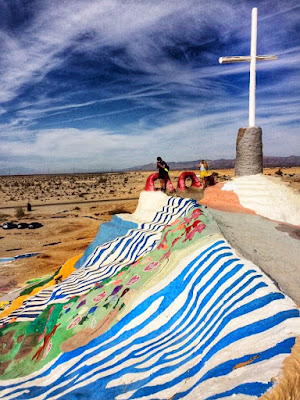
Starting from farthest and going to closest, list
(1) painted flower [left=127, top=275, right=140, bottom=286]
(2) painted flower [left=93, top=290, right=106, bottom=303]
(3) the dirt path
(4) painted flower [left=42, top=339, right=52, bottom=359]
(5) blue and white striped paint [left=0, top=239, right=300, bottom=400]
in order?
1. (2) painted flower [left=93, top=290, right=106, bottom=303]
2. (1) painted flower [left=127, top=275, right=140, bottom=286]
3. (4) painted flower [left=42, top=339, right=52, bottom=359]
4. (3) the dirt path
5. (5) blue and white striped paint [left=0, top=239, right=300, bottom=400]

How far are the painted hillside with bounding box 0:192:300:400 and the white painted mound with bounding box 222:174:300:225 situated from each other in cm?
147

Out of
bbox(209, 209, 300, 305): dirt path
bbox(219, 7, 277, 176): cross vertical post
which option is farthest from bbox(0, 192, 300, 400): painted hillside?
bbox(219, 7, 277, 176): cross vertical post

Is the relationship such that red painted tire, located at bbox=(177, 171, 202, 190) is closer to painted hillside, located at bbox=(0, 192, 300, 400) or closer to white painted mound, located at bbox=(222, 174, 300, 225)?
white painted mound, located at bbox=(222, 174, 300, 225)

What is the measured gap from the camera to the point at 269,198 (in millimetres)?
4766

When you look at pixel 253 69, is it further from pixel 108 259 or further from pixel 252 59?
pixel 108 259

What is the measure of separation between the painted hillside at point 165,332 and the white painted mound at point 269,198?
1467mm

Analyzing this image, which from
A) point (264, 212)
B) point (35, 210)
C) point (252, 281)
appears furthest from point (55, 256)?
point (35, 210)

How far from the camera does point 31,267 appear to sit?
7004 mm

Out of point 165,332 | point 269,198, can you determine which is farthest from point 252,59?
point 165,332

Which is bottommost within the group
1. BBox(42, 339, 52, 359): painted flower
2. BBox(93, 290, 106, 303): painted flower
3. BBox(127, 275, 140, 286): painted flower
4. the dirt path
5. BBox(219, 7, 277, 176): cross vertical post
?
BBox(42, 339, 52, 359): painted flower

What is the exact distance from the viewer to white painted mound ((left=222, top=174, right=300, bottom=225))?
462 centimetres

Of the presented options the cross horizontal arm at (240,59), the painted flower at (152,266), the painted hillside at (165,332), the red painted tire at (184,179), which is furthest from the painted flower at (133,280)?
the red painted tire at (184,179)

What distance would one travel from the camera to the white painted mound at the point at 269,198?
4617 mm

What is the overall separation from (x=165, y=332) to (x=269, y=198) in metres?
3.09
